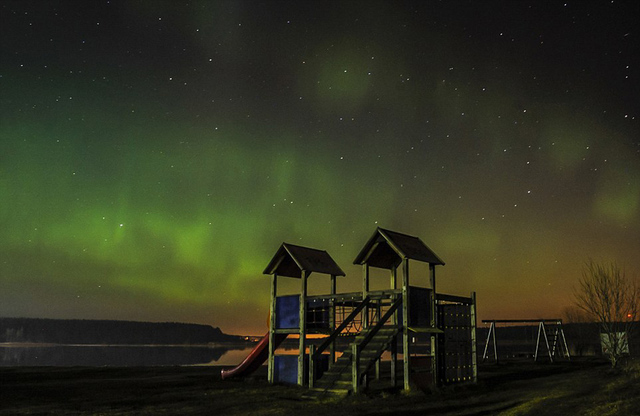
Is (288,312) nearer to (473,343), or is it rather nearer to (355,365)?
(355,365)

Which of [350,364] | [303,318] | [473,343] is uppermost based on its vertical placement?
[303,318]

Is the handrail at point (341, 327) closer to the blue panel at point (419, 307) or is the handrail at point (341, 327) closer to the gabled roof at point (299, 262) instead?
the blue panel at point (419, 307)

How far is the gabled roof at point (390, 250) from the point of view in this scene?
20.8 metres

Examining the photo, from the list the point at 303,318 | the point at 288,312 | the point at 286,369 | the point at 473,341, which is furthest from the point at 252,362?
the point at 473,341

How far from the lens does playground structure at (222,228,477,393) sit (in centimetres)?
1953

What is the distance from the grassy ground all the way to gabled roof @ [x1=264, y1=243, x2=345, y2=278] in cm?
488

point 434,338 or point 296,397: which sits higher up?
point 434,338

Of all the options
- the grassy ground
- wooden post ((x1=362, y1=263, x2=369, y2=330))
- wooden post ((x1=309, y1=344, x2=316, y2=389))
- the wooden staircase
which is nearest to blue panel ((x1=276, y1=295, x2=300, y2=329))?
the grassy ground

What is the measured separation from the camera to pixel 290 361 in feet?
77.9

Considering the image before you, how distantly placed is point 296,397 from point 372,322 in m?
5.63

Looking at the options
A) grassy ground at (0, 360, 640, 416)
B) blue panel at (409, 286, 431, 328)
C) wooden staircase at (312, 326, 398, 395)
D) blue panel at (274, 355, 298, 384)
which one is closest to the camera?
grassy ground at (0, 360, 640, 416)

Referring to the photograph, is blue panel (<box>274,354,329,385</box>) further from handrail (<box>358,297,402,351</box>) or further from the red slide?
handrail (<box>358,297,402,351</box>)

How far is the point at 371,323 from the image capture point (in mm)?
23562

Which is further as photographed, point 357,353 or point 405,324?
point 405,324
